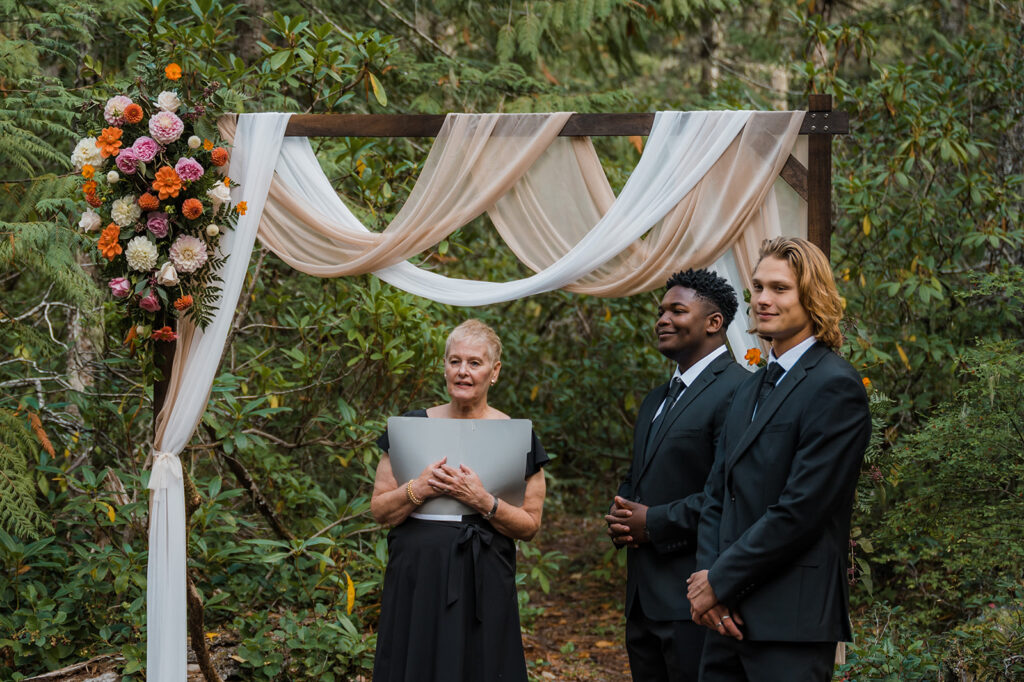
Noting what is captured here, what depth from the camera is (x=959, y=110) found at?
6.23 m

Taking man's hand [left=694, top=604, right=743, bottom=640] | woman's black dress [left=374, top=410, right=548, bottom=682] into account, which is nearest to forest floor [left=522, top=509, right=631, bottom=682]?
woman's black dress [left=374, top=410, right=548, bottom=682]

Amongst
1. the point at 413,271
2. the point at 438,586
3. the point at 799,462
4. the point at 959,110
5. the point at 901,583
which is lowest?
the point at 901,583

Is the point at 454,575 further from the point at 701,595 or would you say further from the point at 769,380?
the point at 769,380

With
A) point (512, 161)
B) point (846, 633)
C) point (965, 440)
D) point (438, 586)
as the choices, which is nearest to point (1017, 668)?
point (965, 440)

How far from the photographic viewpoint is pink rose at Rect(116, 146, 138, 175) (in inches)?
142

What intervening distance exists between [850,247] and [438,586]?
4120 millimetres

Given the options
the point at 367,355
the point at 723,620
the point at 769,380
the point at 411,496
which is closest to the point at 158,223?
the point at 411,496

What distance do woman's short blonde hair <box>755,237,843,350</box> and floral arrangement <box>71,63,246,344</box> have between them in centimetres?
222

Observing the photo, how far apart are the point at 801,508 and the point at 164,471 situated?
2.58 metres

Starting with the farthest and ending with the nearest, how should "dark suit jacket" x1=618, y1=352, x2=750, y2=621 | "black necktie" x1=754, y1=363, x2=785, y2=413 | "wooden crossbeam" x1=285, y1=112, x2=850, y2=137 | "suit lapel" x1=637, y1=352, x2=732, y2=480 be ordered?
"wooden crossbeam" x1=285, y1=112, x2=850, y2=137 < "suit lapel" x1=637, y1=352, x2=732, y2=480 < "dark suit jacket" x1=618, y1=352, x2=750, y2=621 < "black necktie" x1=754, y1=363, x2=785, y2=413

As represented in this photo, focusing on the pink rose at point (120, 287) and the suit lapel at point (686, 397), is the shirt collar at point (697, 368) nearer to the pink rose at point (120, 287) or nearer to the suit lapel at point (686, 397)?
the suit lapel at point (686, 397)

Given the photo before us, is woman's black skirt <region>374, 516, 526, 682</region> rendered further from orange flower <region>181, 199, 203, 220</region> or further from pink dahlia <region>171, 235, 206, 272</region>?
orange flower <region>181, 199, 203, 220</region>

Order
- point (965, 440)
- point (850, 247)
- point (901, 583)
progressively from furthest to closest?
point (850, 247) → point (901, 583) → point (965, 440)

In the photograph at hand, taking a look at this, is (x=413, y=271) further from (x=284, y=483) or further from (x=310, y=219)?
(x=284, y=483)
